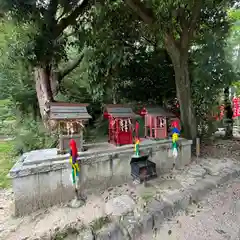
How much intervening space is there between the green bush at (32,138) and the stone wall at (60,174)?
6.44ft

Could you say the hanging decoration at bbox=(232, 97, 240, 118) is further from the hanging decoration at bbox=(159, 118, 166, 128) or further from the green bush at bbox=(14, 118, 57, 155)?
the green bush at bbox=(14, 118, 57, 155)

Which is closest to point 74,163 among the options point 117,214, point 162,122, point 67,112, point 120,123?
point 67,112

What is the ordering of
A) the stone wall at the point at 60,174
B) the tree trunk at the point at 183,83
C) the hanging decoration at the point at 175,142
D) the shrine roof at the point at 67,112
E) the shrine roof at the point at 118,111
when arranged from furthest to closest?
the tree trunk at the point at 183,83 < the hanging decoration at the point at 175,142 < the shrine roof at the point at 118,111 < the shrine roof at the point at 67,112 < the stone wall at the point at 60,174

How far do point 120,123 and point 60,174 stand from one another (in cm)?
128

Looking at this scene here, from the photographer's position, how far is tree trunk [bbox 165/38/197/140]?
402 centimetres

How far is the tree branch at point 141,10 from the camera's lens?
359 cm

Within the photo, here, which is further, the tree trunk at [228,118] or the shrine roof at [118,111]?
the tree trunk at [228,118]

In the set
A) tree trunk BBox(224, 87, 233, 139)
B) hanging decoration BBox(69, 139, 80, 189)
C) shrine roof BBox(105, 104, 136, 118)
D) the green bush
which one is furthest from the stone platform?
tree trunk BBox(224, 87, 233, 139)

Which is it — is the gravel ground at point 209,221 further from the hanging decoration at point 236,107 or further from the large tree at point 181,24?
the hanging decoration at point 236,107

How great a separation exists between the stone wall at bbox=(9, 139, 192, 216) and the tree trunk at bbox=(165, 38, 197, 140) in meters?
1.51

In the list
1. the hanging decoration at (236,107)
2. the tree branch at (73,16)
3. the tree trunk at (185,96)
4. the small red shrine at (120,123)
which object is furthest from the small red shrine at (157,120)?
the hanging decoration at (236,107)

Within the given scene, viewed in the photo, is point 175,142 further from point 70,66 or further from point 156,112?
point 70,66

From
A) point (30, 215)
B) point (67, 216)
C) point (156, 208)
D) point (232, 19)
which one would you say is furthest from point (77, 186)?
point (232, 19)

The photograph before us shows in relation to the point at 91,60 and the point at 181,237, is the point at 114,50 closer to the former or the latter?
the point at 91,60
